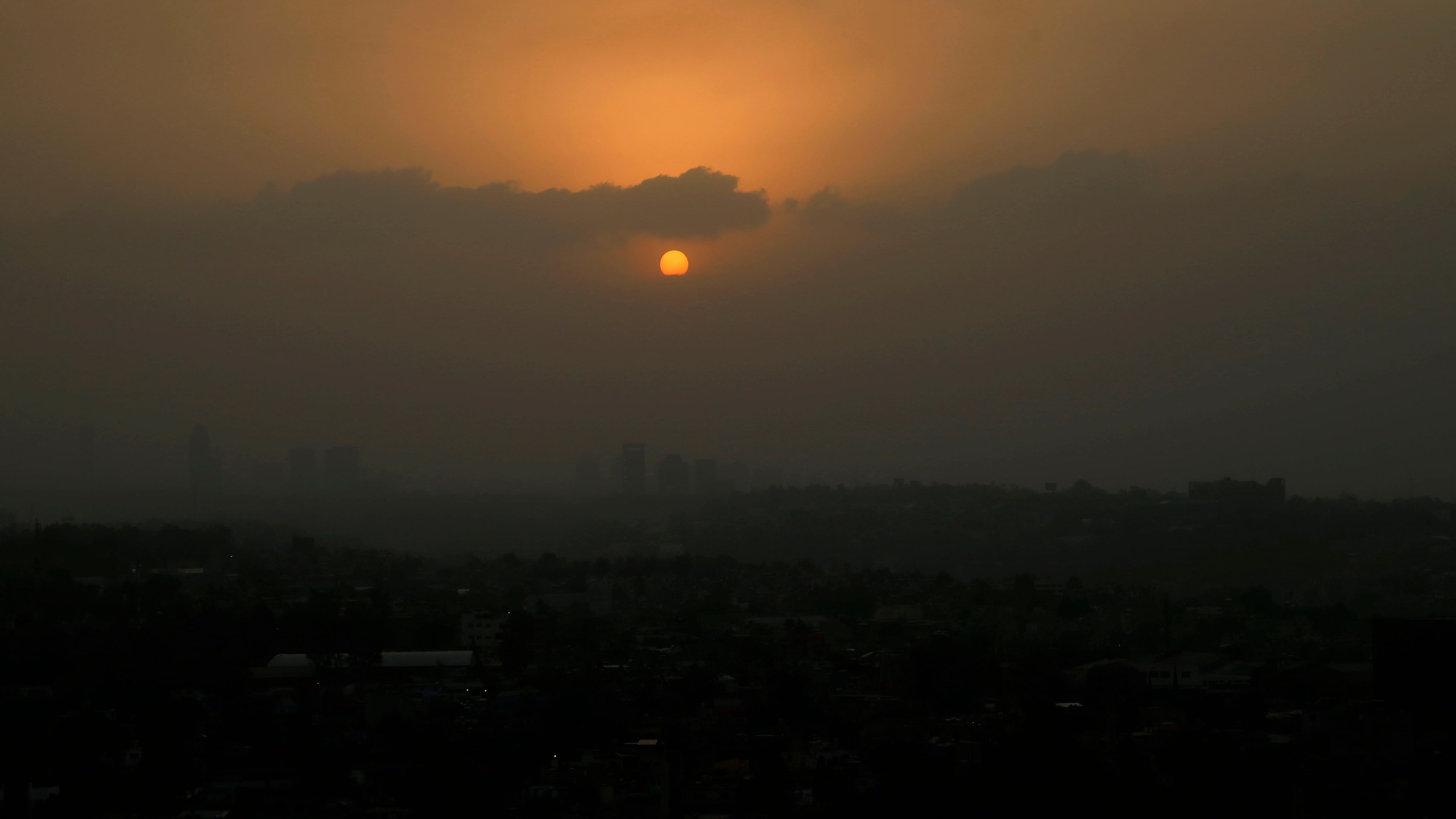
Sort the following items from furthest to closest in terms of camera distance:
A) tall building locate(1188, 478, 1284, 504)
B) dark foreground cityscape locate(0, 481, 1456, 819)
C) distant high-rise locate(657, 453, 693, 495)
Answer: distant high-rise locate(657, 453, 693, 495) → tall building locate(1188, 478, 1284, 504) → dark foreground cityscape locate(0, 481, 1456, 819)

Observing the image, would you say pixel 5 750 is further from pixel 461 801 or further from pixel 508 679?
pixel 508 679

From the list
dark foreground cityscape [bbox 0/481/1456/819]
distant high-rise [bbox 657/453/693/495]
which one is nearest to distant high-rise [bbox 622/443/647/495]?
distant high-rise [bbox 657/453/693/495]

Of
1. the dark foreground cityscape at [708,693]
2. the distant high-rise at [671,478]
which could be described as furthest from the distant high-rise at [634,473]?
the dark foreground cityscape at [708,693]

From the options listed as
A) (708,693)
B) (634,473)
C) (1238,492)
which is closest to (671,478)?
(634,473)

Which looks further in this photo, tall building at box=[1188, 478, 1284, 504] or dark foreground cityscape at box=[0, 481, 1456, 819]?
tall building at box=[1188, 478, 1284, 504]

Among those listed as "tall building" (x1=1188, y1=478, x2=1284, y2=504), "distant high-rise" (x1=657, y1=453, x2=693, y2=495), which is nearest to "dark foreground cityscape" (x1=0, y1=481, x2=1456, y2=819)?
"tall building" (x1=1188, y1=478, x2=1284, y2=504)

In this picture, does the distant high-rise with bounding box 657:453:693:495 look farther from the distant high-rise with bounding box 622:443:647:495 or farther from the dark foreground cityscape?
the dark foreground cityscape

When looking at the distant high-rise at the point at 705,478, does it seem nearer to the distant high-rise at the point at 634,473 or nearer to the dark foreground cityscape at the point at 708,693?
the distant high-rise at the point at 634,473

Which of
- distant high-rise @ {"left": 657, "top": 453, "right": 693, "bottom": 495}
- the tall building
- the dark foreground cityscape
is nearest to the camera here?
the dark foreground cityscape
